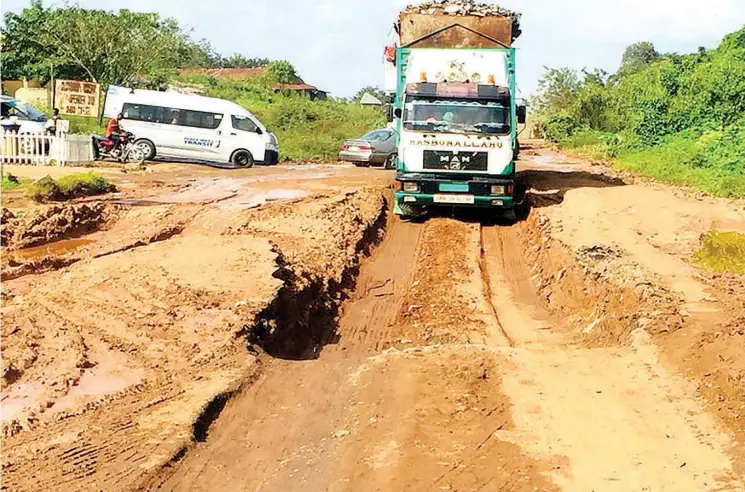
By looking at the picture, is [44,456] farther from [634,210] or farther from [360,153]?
[360,153]

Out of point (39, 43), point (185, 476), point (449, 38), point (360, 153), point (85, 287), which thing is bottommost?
point (185, 476)

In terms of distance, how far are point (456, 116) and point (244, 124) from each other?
12.5 m

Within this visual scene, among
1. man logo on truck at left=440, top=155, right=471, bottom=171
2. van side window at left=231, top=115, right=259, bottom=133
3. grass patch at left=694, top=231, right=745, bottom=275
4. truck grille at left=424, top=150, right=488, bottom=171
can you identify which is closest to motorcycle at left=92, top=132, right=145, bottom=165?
van side window at left=231, top=115, right=259, bottom=133

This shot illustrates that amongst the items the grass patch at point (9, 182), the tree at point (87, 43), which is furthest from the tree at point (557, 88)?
the grass patch at point (9, 182)

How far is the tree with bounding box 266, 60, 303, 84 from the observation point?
234 ft

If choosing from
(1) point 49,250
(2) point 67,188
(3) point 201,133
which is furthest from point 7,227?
(3) point 201,133

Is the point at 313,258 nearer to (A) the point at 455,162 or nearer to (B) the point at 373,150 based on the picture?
(A) the point at 455,162

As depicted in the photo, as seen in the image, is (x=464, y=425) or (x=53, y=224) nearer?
(x=464, y=425)

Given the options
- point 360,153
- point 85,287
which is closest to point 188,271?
point 85,287

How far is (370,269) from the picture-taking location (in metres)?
13.9

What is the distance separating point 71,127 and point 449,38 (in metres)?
18.4

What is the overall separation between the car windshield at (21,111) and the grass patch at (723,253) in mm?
20720

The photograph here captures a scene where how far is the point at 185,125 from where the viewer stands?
2591 centimetres

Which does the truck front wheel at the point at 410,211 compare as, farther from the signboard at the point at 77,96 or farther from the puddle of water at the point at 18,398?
the signboard at the point at 77,96
